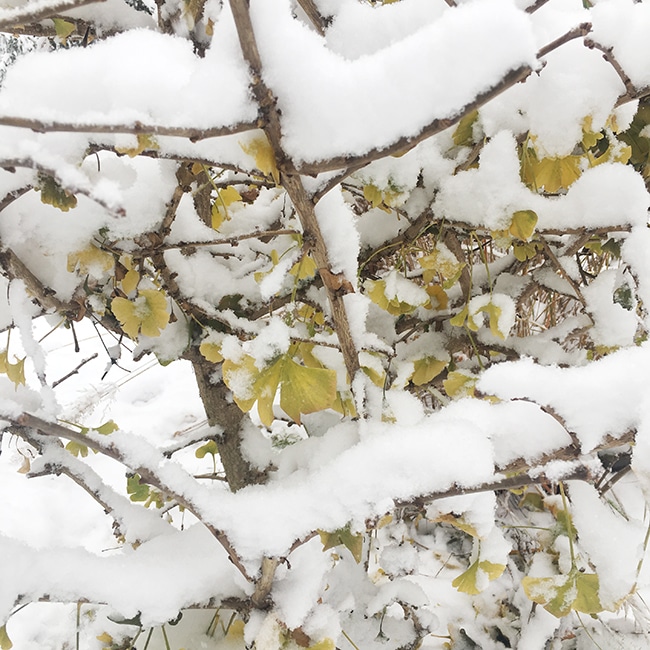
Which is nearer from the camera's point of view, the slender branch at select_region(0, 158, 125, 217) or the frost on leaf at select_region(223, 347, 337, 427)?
the slender branch at select_region(0, 158, 125, 217)

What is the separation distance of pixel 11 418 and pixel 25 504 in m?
1.43

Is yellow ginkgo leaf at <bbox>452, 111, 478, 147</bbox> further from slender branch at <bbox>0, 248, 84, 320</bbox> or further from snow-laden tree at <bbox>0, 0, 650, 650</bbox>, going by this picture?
slender branch at <bbox>0, 248, 84, 320</bbox>

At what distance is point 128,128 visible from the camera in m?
0.29

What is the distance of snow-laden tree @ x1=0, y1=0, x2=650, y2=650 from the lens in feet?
1.00

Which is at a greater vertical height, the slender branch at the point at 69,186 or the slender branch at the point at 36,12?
the slender branch at the point at 36,12

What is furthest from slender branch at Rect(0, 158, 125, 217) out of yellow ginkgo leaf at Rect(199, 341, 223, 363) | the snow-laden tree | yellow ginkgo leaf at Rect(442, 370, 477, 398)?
yellow ginkgo leaf at Rect(442, 370, 477, 398)

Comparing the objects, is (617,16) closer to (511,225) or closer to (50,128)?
(511,225)

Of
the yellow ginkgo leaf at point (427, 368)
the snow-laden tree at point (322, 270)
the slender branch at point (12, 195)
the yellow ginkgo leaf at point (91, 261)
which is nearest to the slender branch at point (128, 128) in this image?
the snow-laden tree at point (322, 270)

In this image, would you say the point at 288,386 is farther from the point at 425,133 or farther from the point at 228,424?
the point at 228,424

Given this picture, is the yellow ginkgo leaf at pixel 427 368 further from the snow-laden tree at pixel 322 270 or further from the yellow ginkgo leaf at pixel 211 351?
the yellow ginkgo leaf at pixel 211 351

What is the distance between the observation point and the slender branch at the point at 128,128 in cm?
27

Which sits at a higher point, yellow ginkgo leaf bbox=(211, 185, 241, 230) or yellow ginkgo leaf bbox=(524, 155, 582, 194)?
yellow ginkgo leaf bbox=(211, 185, 241, 230)

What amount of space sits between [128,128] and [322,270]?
0.63 feet

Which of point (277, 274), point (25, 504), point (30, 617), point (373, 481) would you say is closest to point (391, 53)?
point (277, 274)
